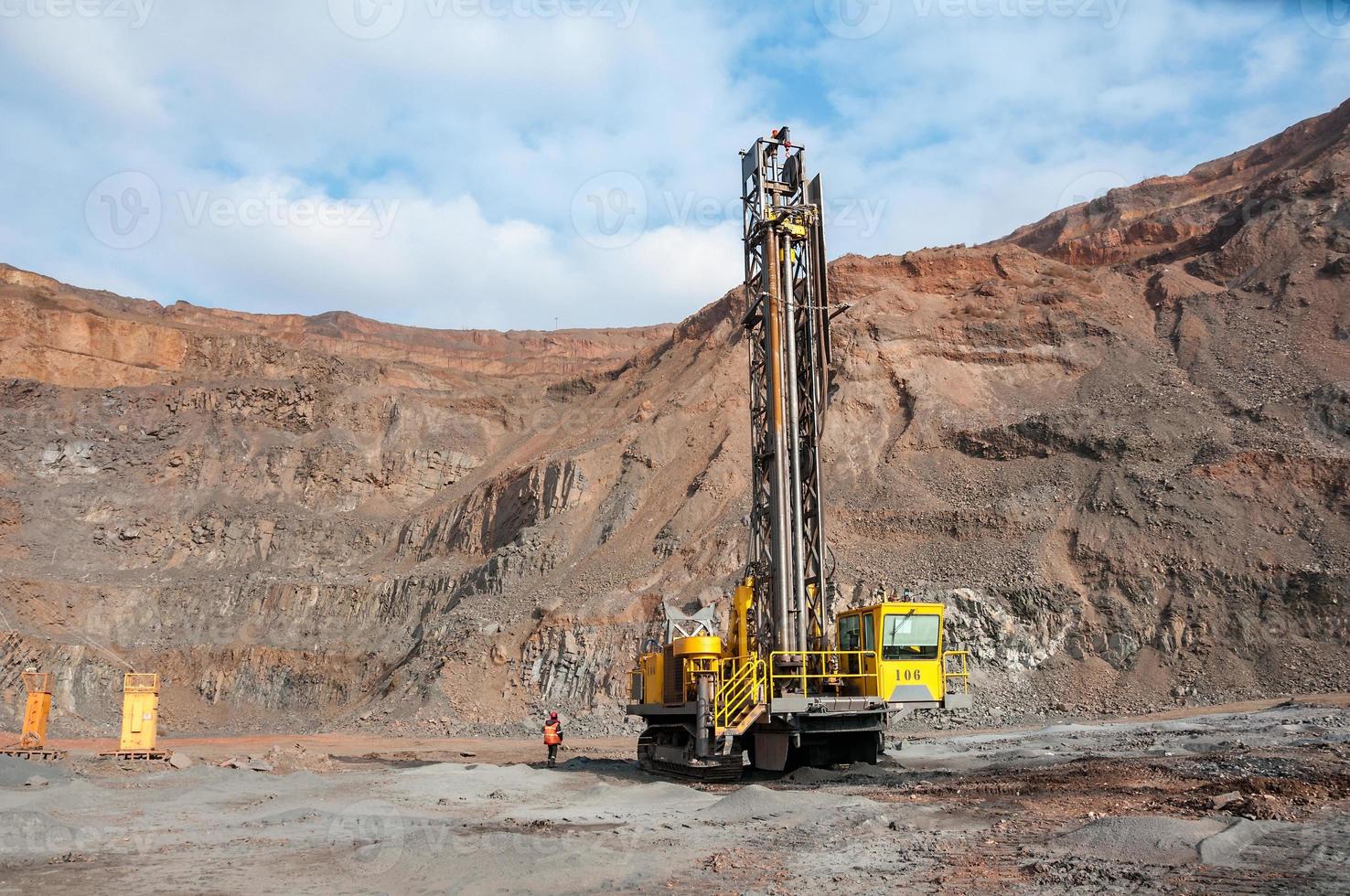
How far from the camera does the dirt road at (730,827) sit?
7.51 metres

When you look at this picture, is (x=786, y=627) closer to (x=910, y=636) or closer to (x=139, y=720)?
(x=910, y=636)

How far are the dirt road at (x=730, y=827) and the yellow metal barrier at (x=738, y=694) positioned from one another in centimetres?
103

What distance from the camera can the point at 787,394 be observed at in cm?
1582

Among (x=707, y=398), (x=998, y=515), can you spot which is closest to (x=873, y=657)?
(x=998, y=515)

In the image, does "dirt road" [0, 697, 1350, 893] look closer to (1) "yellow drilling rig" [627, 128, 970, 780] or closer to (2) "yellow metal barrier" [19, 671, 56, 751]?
(1) "yellow drilling rig" [627, 128, 970, 780]

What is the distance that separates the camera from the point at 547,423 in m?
64.6

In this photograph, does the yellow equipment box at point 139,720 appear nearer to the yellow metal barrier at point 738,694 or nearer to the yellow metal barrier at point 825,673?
the yellow metal barrier at point 738,694

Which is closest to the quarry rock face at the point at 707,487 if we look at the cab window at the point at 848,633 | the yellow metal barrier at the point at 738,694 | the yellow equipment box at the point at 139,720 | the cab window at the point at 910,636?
the yellow equipment box at the point at 139,720

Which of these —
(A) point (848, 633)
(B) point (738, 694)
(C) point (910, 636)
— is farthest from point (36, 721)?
(C) point (910, 636)

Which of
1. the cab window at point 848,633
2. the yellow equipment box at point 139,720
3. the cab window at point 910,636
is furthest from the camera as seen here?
the yellow equipment box at point 139,720

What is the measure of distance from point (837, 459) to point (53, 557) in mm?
37308

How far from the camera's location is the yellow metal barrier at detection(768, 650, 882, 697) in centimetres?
1398

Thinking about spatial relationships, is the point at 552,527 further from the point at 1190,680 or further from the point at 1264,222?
the point at 1264,222

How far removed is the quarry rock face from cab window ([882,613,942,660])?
13802 mm
